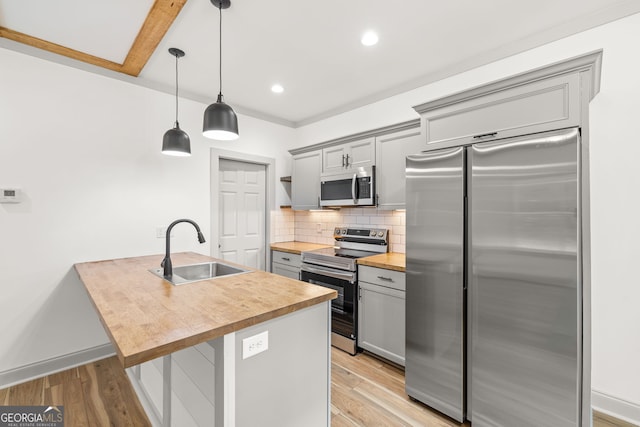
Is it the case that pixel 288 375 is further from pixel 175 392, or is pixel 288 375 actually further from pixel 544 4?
pixel 544 4

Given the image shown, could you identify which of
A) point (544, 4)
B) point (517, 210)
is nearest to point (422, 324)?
point (517, 210)

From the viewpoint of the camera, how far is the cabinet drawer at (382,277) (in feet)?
7.97

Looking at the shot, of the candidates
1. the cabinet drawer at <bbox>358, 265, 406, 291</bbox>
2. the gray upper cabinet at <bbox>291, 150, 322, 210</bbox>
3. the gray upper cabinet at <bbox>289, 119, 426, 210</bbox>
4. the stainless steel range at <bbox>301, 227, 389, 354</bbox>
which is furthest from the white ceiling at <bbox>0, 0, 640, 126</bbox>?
the cabinet drawer at <bbox>358, 265, 406, 291</bbox>

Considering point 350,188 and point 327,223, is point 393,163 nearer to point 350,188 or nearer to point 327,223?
point 350,188

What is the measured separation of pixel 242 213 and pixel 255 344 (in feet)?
8.94

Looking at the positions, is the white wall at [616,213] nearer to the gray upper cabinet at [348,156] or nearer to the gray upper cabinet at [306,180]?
the gray upper cabinet at [348,156]

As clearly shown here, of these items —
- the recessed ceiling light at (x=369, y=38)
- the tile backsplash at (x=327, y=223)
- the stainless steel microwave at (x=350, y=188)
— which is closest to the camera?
the recessed ceiling light at (x=369, y=38)

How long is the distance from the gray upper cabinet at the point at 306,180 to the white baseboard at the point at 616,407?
288 cm

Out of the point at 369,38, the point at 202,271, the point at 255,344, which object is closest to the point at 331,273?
the point at 202,271

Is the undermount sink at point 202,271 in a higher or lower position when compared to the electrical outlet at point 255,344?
higher

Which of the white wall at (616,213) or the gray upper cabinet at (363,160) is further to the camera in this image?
the gray upper cabinet at (363,160)

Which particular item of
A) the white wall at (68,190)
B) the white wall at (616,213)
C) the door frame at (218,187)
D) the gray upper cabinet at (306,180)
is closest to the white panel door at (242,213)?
the door frame at (218,187)

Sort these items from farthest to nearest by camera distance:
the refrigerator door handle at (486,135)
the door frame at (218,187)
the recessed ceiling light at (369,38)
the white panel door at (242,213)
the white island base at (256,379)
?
the white panel door at (242,213), the door frame at (218,187), the recessed ceiling light at (369,38), the refrigerator door handle at (486,135), the white island base at (256,379)

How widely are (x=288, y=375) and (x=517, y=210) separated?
154 centimetres
